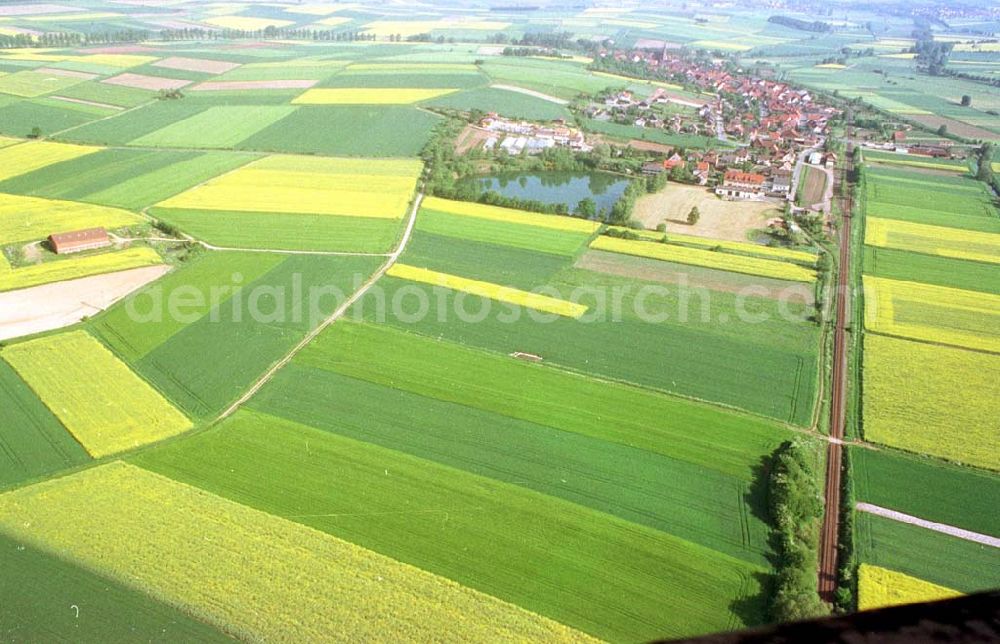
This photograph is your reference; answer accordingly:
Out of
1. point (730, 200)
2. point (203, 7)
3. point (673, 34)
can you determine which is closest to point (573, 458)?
point (730, 200)

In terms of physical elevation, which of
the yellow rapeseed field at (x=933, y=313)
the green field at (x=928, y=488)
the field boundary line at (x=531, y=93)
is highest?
the field boundary line at (x=531, y=93)

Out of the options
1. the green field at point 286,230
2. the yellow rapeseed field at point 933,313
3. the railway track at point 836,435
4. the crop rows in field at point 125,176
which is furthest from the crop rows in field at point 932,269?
the crop rows in field at point 125,176

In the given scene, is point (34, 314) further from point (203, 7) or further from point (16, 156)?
point (203, 7)

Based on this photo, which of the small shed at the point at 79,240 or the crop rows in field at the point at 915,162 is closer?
the small shed at the point at 79,240

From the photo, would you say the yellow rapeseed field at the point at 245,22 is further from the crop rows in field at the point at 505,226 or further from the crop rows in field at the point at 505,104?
the crop rows in field at the point at 505,226

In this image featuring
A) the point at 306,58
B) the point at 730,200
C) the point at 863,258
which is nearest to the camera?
the point at 863,258

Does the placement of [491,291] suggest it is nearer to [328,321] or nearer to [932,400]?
[328,321]
